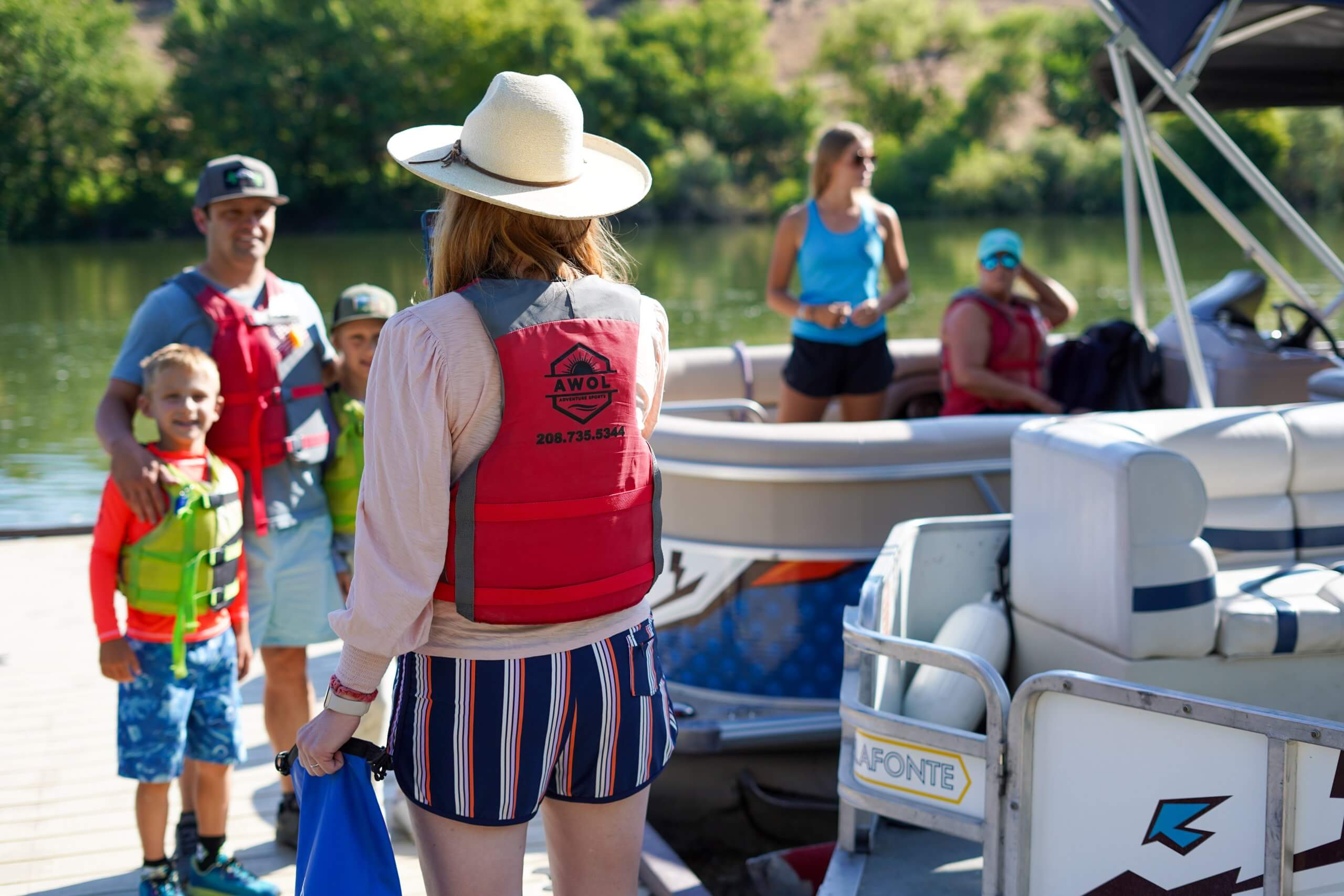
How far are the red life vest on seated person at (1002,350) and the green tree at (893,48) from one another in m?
75.2

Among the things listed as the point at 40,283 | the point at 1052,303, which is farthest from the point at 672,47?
the point at 1052,303

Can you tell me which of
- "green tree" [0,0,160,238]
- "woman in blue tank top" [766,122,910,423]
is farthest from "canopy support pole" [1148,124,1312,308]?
"green tree" [0,0,160,238]

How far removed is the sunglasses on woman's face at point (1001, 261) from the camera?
4453mm

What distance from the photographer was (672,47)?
6631 centimetres

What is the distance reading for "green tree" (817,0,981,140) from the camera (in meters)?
77.3

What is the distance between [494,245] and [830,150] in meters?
2.91

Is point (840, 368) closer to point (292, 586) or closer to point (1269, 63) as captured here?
point (292, 586)

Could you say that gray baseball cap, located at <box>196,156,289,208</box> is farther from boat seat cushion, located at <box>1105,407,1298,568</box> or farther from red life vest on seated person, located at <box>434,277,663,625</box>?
boat seat cushion, located at <box>1105,407,1298,568</box>

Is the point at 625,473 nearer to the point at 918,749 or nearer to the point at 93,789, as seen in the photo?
the point at 918,749

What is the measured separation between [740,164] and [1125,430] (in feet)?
179

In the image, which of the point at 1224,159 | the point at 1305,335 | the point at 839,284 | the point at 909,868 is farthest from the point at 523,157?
the point at 1224,159

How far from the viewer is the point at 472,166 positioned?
166 cm

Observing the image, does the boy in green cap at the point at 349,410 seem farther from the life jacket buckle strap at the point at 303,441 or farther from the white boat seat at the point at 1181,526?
the white boat seat at the point at 1181,526

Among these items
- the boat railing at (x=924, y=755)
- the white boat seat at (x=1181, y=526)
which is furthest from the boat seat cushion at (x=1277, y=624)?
the boat railing at (x=924, y=755)
